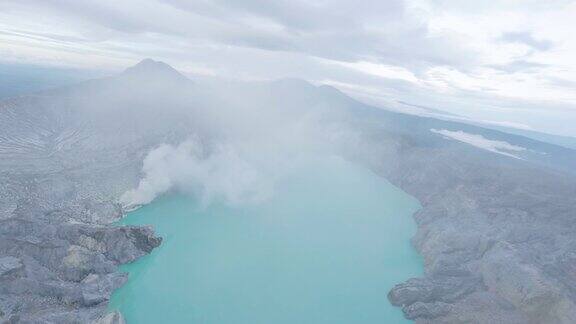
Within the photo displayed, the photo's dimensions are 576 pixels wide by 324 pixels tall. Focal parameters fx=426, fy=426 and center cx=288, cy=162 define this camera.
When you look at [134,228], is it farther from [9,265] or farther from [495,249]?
[495,249]

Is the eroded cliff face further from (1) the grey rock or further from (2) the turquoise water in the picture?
(1) the grey rock

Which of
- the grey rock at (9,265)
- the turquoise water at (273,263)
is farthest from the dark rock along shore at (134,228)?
the turquoise water at (273,263)

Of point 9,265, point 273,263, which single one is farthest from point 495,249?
point 9,265

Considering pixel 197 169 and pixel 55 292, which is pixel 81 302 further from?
pixel 197 169

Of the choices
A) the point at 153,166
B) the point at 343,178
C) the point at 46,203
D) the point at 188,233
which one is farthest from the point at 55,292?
the point at 343,178

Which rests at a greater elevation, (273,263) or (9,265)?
(9,265)

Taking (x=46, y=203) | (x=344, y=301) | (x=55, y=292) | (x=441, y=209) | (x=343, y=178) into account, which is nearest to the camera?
(x=55, y=292)

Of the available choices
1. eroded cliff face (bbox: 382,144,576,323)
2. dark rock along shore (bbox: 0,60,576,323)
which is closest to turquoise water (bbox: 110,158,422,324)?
dark rock along shore (bbox: 0,60,576,323)
